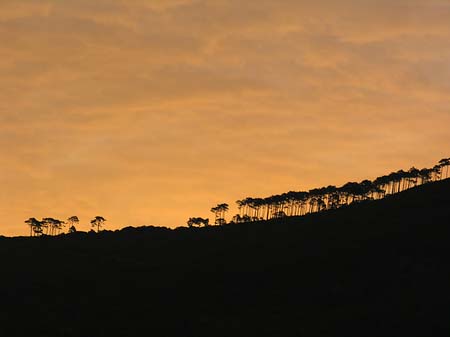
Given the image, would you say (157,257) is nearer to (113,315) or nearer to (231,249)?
(231,249)

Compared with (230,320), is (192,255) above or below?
above

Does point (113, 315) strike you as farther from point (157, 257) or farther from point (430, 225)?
point (430, 225)

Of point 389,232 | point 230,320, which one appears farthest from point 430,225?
point 230,320

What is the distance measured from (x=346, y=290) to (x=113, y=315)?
159 ft

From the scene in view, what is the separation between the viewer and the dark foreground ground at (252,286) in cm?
11225

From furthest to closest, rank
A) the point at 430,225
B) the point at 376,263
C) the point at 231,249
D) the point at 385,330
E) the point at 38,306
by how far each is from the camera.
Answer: the point at 231,249 → the point at 430,225 → the point at 376,263 → the point at 38,306 → the point at 385,330

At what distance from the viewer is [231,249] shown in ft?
595

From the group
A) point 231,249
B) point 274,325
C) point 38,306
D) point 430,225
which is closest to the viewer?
point 274,325

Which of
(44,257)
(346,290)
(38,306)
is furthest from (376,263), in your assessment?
(44,257)

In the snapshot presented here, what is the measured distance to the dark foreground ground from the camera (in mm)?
112250

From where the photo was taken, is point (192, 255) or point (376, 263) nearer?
point (376, 263)

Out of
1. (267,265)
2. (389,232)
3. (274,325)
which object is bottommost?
(274,325)

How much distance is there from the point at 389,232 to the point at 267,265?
3799 centimetres

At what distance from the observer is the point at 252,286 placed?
141000 millimetres
